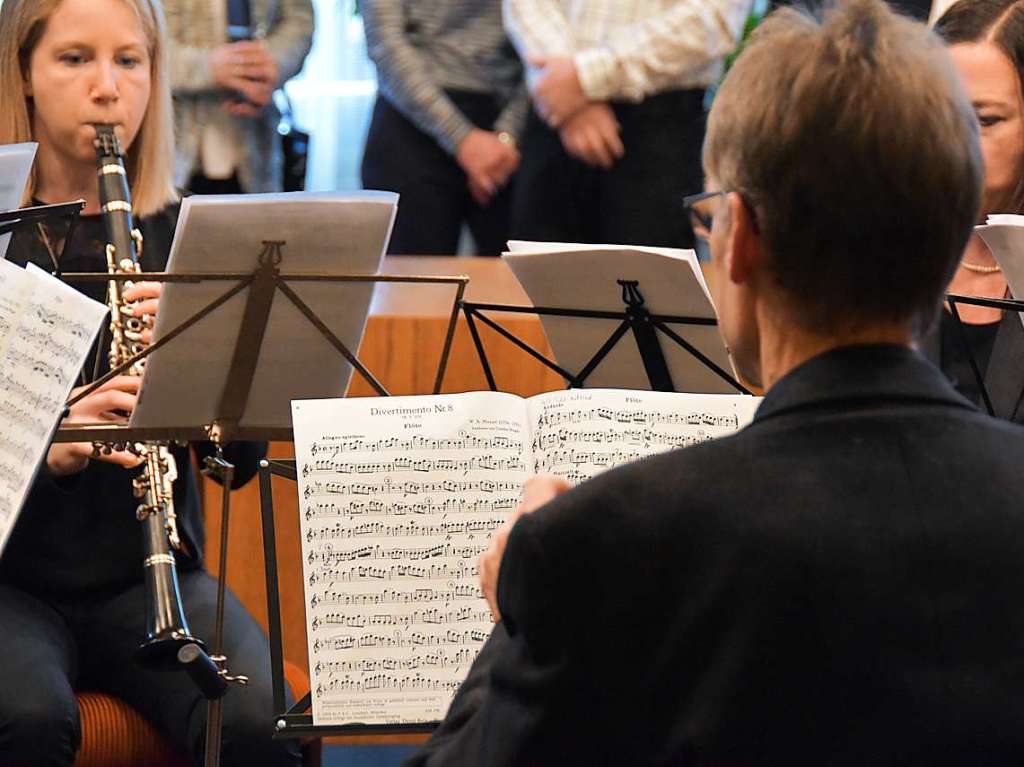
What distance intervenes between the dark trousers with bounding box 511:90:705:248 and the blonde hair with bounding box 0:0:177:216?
0.99 metres

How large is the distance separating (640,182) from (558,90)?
25cm

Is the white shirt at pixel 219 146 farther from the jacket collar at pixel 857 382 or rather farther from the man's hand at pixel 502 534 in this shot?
the jacket collar at pixel 857 382

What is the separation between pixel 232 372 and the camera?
1.71 m

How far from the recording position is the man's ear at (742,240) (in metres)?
0.91

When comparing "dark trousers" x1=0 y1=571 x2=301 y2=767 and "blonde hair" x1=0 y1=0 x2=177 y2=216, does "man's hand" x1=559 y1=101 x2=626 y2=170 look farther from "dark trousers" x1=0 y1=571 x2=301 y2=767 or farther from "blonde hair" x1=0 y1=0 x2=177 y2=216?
"dark trousers" x1=0 y1=571 x2=301 y2=767

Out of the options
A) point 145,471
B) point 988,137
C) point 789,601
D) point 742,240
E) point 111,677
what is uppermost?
point 742,240

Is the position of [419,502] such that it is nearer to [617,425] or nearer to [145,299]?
[617,425]

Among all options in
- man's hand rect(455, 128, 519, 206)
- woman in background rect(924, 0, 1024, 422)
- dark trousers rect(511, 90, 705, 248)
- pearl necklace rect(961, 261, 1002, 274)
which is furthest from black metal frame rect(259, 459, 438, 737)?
man's hand rect(455, 128, 519, 206)

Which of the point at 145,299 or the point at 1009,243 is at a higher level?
the point at 1009,243

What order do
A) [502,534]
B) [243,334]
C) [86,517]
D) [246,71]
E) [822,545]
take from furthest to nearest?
[246,71] → [86,517] → [243,334] → [502,534] → [822,545]

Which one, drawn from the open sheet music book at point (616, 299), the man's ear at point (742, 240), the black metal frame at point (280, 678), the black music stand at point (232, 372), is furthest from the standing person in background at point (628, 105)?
the man's ear at point (742, 240)

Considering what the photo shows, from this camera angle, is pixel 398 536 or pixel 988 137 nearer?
pixel 398 536

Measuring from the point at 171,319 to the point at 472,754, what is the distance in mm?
818

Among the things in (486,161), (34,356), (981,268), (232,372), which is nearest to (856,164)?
(34,356)
